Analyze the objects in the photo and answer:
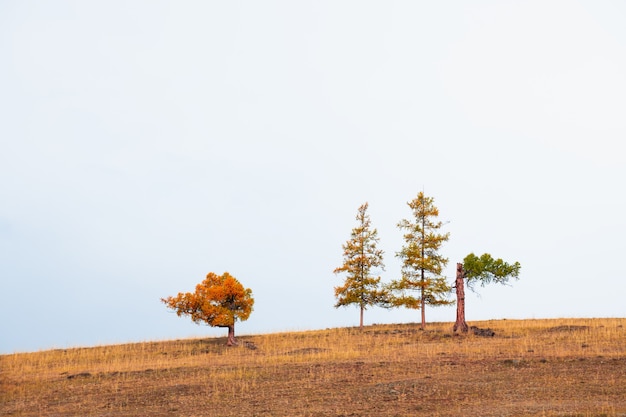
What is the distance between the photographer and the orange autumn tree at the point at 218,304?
4475 centimetres

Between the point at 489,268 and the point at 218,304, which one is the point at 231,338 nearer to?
the point at 218,304

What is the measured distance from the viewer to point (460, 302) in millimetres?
46188

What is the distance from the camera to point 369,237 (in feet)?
179

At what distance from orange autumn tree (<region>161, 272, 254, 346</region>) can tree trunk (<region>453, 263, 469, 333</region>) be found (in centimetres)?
1571

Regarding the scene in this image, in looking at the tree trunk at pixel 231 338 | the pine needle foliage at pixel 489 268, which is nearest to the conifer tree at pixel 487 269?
the pine needle foliage at pixel 489 268

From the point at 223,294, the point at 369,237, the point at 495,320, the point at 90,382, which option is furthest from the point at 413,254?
the point at 90,382

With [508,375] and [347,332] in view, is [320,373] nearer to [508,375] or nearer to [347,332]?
[508,375]

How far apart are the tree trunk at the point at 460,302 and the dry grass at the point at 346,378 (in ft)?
6.52

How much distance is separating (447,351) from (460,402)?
13690 millimetres

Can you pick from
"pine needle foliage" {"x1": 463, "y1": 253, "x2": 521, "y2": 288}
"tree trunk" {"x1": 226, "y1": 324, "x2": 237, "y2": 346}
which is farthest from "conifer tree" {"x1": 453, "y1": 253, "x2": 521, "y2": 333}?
"tree trunk" {"x1": 226, "y1": 324, "x2": 237, "y2": 346}

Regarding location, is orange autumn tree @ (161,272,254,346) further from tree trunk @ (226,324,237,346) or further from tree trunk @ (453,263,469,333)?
tree trunk @ (453,263,469,333)

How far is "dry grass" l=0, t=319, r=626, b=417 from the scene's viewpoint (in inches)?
807

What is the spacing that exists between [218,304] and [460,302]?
726 inches

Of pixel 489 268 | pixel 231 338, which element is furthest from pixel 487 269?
pixel 231 338
